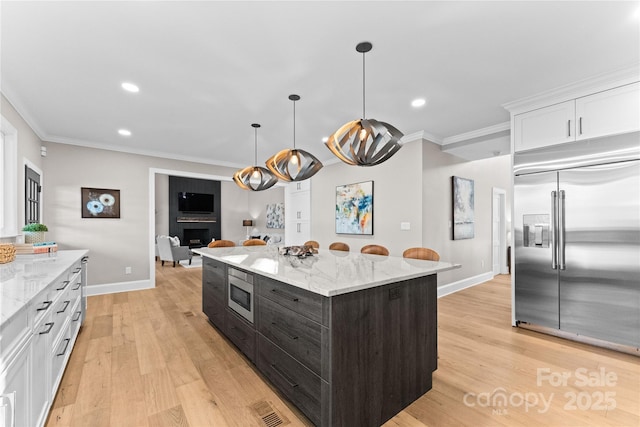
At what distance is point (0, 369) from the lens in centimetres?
107

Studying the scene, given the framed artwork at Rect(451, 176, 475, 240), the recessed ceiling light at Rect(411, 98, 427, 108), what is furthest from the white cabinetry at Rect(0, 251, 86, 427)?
the framed artwork at Rect(451, 176, 475, 240)

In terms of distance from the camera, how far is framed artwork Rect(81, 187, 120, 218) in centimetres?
472

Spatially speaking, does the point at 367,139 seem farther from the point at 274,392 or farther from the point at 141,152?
the point at 141,152

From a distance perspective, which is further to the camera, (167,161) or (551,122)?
(167,161)

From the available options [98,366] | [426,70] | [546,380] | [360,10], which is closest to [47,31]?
[360,10]

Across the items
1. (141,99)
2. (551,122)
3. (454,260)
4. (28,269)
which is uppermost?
(141,99)

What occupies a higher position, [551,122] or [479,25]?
[479,25]

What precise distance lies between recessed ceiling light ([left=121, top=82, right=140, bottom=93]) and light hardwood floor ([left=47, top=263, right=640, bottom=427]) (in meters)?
2.53

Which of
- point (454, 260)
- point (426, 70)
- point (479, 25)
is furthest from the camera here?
point (454, 260)

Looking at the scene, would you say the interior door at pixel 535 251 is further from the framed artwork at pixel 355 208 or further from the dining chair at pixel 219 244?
the dining chair at pixel 219 244

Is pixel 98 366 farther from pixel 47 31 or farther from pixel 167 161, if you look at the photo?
pixel 167 161

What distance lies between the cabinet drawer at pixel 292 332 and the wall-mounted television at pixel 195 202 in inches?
329

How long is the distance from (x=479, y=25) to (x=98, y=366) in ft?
12.9

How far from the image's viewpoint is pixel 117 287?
16.2 feet
